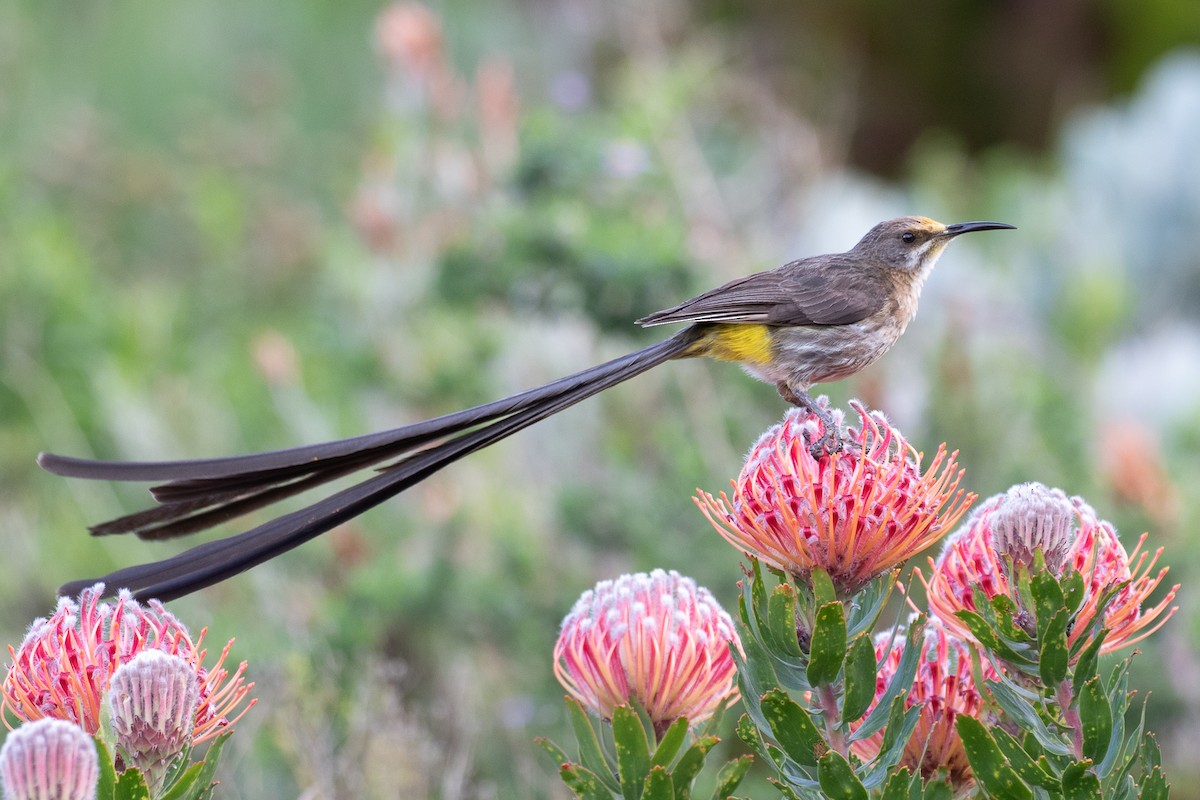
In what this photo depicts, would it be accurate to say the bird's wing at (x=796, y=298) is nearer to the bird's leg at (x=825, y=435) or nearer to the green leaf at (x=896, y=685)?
the bird's leg at (x=825, y=435)

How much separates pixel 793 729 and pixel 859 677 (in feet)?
0.38

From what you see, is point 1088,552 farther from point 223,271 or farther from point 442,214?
point 223,271

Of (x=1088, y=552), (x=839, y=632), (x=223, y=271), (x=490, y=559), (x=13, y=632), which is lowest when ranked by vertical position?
(x=839, y=632)

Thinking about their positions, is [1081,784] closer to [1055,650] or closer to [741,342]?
[1055,650]

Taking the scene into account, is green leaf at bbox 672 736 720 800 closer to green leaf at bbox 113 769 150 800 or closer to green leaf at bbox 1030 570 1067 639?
green leaf at bbox 1030 570 1067 639

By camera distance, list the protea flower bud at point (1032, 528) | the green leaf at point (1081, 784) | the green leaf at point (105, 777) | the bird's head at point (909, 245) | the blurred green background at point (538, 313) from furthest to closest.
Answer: the blurred green background at point (538, 313) → the bird's head at point (909, 245) → the protea flower bud at point (1032, 528) → the green leaf at point (1081, 784) → the green leaf at point (105, 777)

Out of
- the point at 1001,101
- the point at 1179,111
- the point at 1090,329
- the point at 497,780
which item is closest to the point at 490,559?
the point at 497,780

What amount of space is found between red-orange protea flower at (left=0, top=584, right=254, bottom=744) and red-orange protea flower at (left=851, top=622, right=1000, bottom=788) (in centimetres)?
93

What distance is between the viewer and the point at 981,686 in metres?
1.98

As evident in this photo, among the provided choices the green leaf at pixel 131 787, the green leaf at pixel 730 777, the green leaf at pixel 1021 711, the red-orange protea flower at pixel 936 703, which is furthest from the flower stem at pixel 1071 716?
the green leaf at pixel 131 787

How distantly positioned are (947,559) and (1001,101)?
28.8 feet

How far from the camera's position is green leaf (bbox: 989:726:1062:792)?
1821 mm

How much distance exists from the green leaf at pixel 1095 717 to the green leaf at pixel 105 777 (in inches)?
50.8

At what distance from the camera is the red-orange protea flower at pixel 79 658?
182 centimetres
